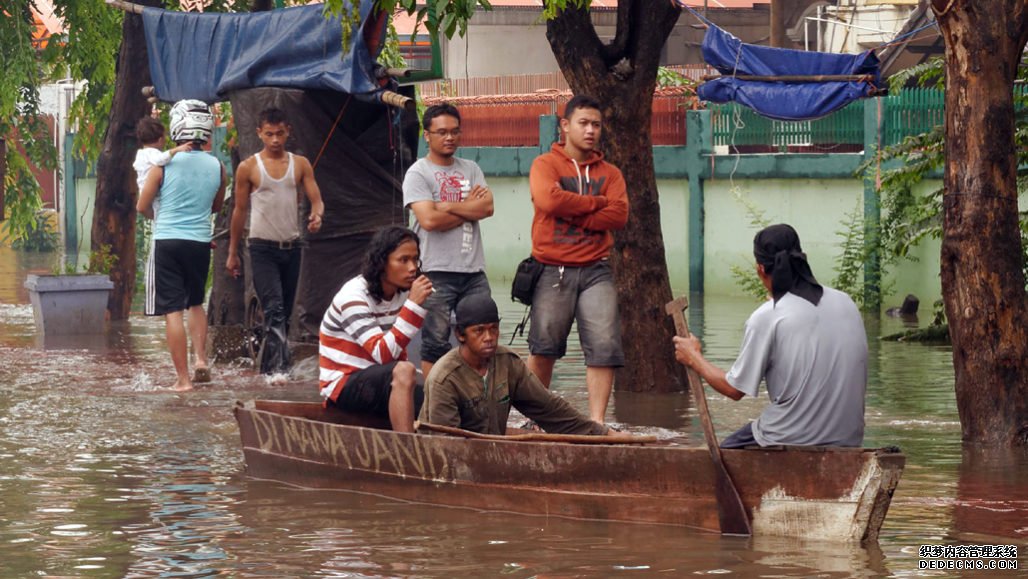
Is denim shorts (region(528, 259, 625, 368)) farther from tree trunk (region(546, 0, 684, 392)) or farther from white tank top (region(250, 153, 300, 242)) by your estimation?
white tank top (region(250, 153, 300, 242))

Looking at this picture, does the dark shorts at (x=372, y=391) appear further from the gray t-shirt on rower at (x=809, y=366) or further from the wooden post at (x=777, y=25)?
the wooden post at (x=777, y=25)

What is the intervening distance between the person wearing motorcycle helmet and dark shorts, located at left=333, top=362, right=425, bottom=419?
3.74 m

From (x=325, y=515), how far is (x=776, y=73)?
34.3 feet

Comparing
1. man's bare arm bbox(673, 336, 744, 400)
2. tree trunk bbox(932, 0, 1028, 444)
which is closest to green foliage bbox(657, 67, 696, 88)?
tree trunk bbox(932, 0, 1028, 444)

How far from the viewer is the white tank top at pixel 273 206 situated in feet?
44.2

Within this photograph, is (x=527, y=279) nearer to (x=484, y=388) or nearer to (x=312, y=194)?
(x=484, y=388)

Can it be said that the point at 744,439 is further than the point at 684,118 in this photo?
No

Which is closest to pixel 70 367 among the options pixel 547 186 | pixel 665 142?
pixel 547 186

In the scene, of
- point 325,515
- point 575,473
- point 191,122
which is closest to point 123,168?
point 191,122

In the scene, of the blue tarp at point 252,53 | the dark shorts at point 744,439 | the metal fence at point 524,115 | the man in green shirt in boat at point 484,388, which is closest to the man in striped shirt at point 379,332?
the man in green shirt in boat at point 484,388

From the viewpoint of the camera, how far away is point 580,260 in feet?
34.5

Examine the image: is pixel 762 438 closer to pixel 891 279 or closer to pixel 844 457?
pixel 844 457

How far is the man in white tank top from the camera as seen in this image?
43.9ft

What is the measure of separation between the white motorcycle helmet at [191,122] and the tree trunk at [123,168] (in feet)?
15.9
